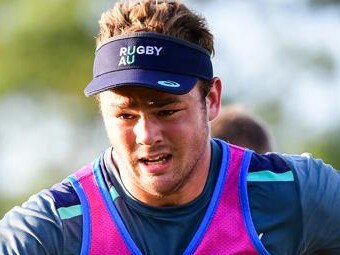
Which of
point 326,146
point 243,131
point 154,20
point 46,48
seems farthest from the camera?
point 46,48

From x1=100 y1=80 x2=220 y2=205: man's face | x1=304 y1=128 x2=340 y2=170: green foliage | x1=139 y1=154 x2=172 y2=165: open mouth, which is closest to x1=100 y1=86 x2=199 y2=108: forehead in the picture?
x1=100 y1=80 x2=220 y2=205: man's face

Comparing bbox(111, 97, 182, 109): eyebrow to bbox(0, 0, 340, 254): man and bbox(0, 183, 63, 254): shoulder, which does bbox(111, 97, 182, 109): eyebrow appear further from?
bbox(0, 183, 63, 254): shoulder

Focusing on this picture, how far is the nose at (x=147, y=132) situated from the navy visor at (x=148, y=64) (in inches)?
6.5

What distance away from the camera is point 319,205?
23.6 feet

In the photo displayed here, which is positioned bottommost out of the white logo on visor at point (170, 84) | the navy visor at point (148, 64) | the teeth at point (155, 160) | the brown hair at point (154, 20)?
the teeth at point (155, 160)

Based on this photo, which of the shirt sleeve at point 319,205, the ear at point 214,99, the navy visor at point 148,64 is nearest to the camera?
the navy visor at point 148,64

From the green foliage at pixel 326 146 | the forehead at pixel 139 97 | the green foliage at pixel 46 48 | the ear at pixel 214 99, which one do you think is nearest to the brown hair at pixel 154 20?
the ear at pixel 214 99

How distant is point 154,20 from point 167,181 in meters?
0.75

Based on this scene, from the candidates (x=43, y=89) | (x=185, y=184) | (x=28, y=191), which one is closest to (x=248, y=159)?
(x=185, y=184)

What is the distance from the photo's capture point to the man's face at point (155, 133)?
6.89 meters

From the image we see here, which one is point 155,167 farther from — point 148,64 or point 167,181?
point 148,64

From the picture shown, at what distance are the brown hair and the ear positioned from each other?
220 mm

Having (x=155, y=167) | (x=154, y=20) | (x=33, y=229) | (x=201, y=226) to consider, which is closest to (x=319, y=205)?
(x=201, y=226)

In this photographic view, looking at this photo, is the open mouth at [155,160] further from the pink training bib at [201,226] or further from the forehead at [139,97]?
the pink training bib at [201,226]
